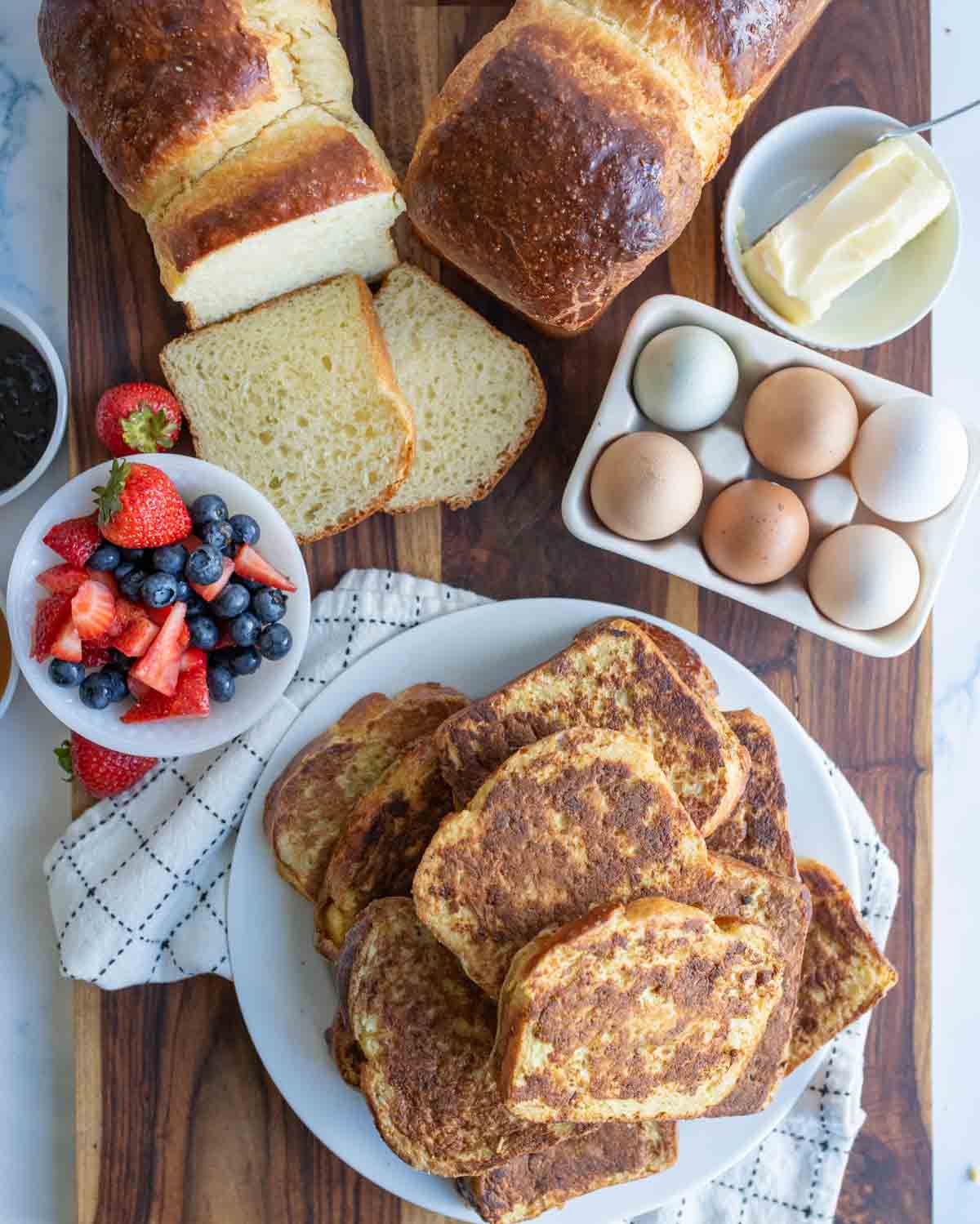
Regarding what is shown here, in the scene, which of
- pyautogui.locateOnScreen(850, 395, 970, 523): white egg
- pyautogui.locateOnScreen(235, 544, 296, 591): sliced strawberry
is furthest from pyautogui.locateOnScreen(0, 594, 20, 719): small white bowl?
pyautogui.locateOnScreen(850, 395, 970, 523): white egg

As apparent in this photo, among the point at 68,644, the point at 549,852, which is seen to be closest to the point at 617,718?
the point at 549,852

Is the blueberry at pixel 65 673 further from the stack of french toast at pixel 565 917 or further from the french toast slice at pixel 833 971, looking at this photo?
the french toast slice at pixel 833 971

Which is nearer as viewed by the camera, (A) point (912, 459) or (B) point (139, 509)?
(B) point (139, 509)

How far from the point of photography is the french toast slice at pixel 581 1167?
2.03 meters

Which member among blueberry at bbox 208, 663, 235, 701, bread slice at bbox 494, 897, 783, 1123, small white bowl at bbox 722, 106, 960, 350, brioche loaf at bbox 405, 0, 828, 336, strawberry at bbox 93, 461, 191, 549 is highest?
brioche loaf at bbox 405, 0, 828, 336

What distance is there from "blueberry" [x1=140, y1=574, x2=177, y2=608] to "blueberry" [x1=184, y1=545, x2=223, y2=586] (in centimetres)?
4

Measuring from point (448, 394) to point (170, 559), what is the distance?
657 mm

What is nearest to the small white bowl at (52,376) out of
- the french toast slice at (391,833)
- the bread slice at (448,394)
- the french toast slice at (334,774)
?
the bread slice at (448,394)

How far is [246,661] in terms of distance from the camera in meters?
Result: 2.01

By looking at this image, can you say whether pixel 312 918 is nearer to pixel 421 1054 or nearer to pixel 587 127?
pixel 421 1054

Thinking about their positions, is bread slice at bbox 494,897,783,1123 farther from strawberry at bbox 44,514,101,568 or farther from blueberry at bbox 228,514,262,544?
strawberry at bbox 44,514,101,568

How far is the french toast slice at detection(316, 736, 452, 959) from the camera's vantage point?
2.03m

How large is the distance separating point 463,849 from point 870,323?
4.23ft

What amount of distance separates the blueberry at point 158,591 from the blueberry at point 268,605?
14 cm
